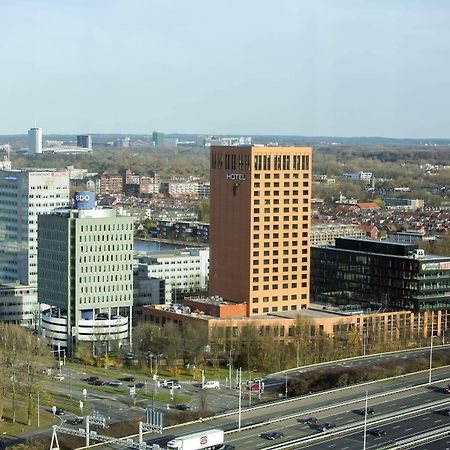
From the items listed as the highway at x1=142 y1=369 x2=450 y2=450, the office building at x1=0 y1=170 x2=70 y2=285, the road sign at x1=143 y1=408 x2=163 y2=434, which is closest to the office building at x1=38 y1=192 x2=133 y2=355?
the office building at x1=0 y1=170 x2=70 y2=285

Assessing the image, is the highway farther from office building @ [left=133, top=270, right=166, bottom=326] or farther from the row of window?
office building @ [left=133, top=270, right=166, bottom=326]

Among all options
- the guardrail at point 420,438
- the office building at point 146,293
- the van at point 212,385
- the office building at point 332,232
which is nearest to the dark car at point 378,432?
the guardrail at point 420,438

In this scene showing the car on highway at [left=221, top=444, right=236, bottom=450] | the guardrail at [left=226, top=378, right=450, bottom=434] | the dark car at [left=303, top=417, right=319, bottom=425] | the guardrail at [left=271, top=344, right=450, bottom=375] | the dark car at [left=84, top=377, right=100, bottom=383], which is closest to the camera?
the car on highway at [left=221, top=444, right=236, bottom=450]

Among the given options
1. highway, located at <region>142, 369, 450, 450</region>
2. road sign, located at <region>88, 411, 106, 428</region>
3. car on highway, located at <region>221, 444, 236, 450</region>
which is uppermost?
road sign, located at <region>88, 411, 106, 428</region>

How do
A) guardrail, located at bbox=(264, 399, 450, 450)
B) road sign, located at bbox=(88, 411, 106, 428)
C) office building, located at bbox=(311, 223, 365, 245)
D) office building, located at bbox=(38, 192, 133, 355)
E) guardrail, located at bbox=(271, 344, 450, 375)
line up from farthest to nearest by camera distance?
office building, located at bbox=(311, 223, 365, 245) < office building, located at bbox=(38, 192, 133, 355) < guardrail, located at bbox=(271, 344, 450, 375) < road sign, located at bbox=(88, 411, 106, 428) < guardrail, located at bbox=(264, 399, 450, 450)

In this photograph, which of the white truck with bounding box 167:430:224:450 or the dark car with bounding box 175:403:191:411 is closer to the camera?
the white truck with bounding box 167:430:224:450

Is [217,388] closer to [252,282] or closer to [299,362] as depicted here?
[299,362]

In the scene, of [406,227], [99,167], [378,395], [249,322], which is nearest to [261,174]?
[249,322]

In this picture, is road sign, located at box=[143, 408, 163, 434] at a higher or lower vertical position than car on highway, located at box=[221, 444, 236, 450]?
higher
